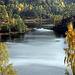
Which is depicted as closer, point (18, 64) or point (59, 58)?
point (18, 64)

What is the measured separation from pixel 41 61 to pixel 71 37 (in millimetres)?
44801

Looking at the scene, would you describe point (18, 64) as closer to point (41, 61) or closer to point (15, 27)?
point (41, 61)

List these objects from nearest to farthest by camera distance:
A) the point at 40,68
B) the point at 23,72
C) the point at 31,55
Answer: the point at 23,72
the point at 40,68
the point at 31,55

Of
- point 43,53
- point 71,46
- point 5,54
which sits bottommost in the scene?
point 43,53

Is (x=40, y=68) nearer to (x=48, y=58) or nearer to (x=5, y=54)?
(x=48, y=58)

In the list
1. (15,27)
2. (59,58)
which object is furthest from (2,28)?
(59,58)

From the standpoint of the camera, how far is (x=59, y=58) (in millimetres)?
76000

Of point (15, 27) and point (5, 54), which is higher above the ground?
point (5, 54)

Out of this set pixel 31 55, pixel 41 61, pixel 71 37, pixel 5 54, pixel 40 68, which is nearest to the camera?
pixel 71 37

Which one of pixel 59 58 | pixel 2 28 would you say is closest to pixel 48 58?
pixel 59 58

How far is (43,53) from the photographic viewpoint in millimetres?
85812

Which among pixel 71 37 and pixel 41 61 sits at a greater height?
pixel 71 37

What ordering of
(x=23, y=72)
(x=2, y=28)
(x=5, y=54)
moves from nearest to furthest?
(x=5, y=54)
(x=23, y=72)
(x=2, y=28)

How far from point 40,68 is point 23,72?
7.15 metres
